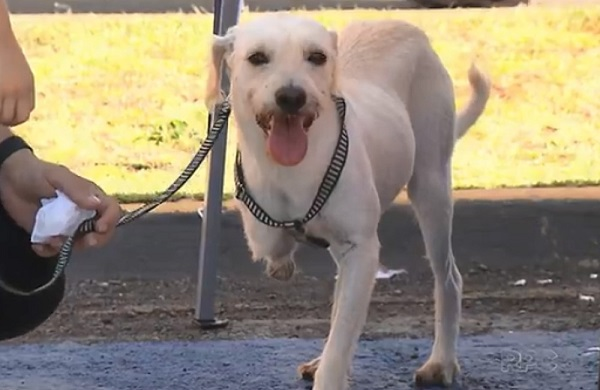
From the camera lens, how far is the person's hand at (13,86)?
2.14 m

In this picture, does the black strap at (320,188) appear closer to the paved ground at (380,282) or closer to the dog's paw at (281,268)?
the dog's paw at (281,268)

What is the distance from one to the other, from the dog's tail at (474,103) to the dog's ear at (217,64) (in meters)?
0.98

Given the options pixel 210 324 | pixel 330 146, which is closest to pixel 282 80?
pixel 330 146

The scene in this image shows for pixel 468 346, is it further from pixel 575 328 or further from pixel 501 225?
pixel 501 225

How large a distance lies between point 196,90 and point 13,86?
5.27 m

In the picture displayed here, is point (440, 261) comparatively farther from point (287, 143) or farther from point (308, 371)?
point (287, 143)

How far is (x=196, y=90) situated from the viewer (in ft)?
24.3

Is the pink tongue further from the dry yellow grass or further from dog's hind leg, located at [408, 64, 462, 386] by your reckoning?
the dry yellow grass

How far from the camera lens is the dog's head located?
2738 millimetres

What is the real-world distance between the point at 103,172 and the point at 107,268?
4.71 feet

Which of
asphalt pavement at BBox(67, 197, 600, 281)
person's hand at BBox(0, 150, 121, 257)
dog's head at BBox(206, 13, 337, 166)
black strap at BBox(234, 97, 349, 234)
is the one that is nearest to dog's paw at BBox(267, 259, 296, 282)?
black strap at BBox(234, 97, 349, 234)

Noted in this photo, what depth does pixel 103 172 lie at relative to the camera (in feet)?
21.9

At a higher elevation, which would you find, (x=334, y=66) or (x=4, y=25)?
(x=4, y=25)

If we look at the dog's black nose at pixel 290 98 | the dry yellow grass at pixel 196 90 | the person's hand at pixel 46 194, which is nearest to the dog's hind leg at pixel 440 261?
the dog's black nose at pixel 290 98
